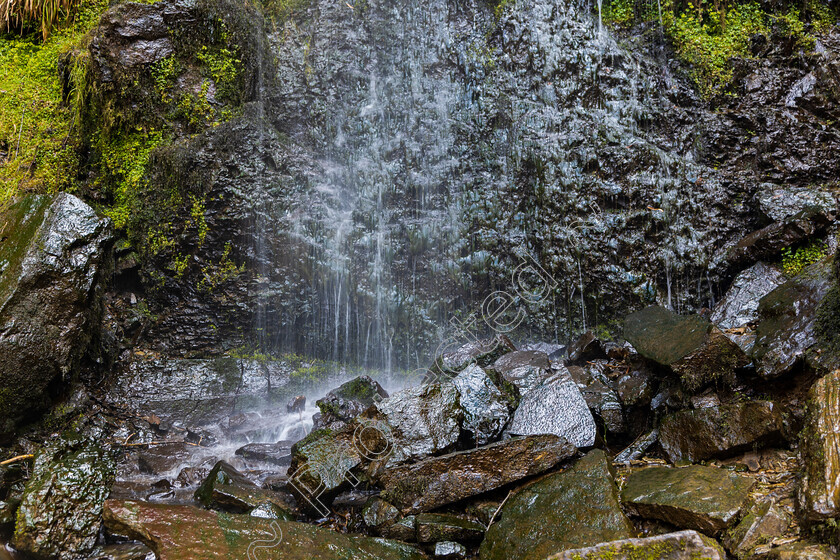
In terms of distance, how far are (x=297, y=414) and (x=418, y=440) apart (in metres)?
3.02

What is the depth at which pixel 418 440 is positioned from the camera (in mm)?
4121

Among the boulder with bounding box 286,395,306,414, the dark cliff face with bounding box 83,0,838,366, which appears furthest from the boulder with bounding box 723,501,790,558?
the boulder with bounding box 286,395,306,414

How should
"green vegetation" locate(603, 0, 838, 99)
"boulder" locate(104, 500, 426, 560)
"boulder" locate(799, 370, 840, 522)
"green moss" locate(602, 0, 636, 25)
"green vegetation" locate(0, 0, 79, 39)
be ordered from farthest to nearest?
"green vegetation" locate(0, 0, 79, 39) → "green moss" locate(602, 0, 636, 25) → "green vegetation" locate(603, 0, 838, 99) → "boulder" locate(104, 500, 426, 560) → "boulder" locate(799, 370, 840, 522)

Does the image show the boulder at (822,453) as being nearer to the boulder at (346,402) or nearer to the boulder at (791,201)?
the boulder at (346,402)

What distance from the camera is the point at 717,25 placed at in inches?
292

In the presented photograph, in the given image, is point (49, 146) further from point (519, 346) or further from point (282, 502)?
point (519, 346)

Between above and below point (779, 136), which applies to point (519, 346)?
below

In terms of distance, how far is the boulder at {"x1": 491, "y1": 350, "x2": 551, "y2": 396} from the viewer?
199 inches

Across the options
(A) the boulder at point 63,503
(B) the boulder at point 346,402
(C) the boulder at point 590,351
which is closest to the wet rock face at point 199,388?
(B) the boulder at point 346,402

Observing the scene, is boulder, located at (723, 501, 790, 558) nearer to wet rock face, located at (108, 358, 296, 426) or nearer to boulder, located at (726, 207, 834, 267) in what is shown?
boulder, located at (726, 207, 834, 267)

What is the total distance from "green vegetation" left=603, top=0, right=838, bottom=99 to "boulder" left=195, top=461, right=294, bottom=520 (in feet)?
23.6

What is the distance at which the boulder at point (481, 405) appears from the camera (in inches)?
168

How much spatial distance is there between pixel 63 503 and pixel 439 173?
559 centimetres

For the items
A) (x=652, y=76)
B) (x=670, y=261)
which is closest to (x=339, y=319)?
(x=670, y=261)
